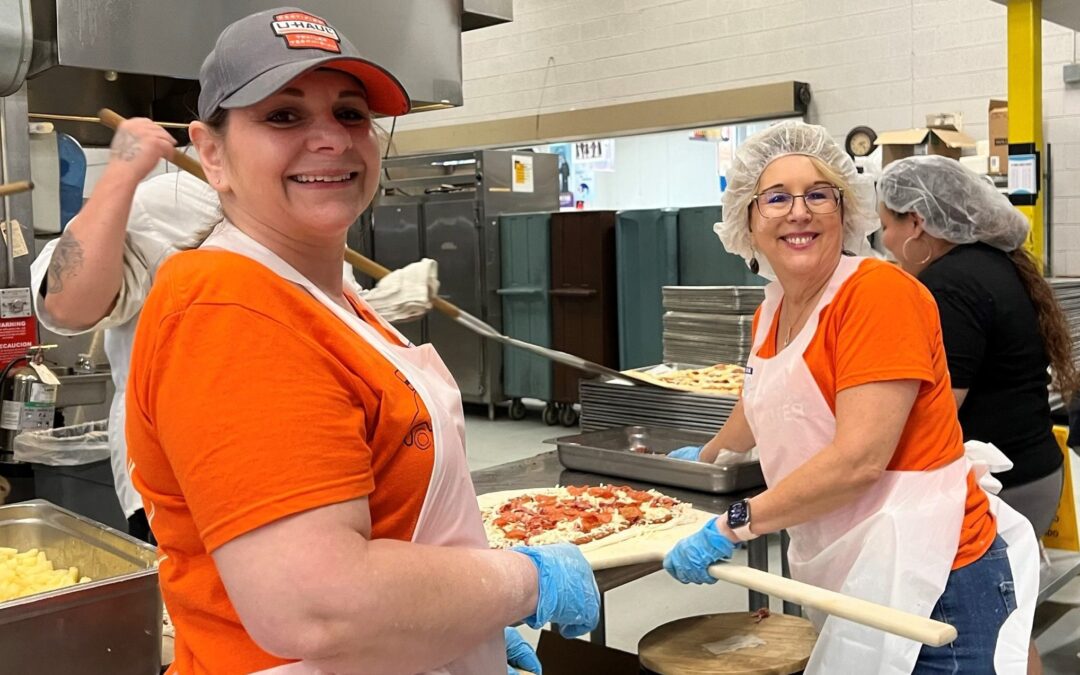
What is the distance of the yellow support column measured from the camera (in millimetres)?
3590

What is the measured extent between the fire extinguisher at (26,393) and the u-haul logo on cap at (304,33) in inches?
81.2

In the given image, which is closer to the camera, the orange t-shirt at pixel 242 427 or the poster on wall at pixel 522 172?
the orange t-shirt at pixel 242 427

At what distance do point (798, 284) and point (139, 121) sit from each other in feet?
4.56

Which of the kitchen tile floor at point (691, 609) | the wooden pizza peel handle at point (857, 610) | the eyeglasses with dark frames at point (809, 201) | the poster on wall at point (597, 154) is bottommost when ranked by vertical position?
the kitchen tile floor at point (691, 609)

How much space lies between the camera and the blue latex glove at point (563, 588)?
119 cm

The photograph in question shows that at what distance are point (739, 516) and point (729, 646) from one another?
478mm

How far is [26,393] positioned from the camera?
108 inches

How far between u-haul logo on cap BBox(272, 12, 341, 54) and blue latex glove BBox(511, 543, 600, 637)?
0.64m

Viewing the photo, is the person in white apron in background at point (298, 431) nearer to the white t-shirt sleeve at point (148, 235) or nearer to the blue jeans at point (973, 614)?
the blue jeans at point (973, 614)

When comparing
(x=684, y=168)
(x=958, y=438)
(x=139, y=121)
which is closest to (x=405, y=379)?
(x=139, y=121)

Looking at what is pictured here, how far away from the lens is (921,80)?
6641 mm

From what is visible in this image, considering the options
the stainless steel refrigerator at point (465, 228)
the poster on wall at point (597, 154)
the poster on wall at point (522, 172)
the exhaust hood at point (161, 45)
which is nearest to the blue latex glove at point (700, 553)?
the exhaust hood at point (161, 45)

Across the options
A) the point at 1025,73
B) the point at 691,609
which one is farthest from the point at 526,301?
the point at 1025,73

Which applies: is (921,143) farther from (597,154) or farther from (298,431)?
(298,431)
